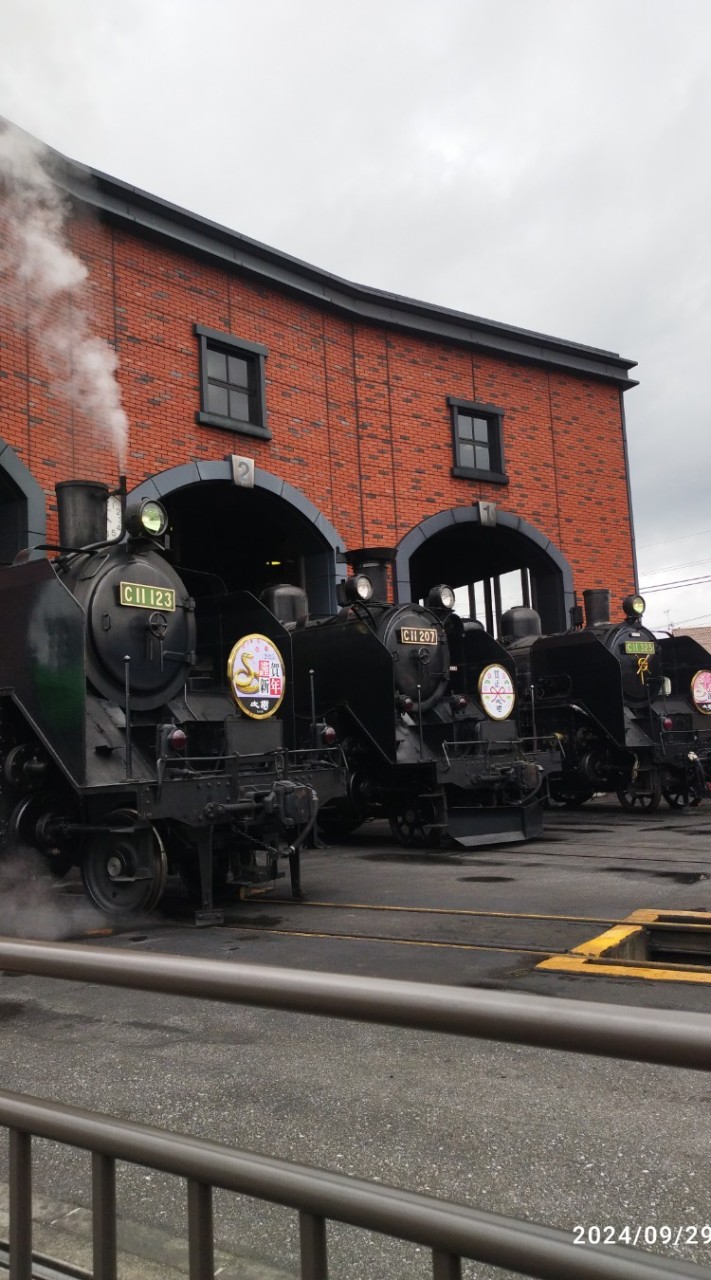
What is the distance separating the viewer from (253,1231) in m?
2.68

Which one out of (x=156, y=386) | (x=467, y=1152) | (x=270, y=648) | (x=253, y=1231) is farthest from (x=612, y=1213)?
(x=156, y=386)

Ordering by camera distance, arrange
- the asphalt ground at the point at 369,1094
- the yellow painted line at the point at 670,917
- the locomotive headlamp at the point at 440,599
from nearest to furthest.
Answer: the asphalt ground at the point at 369,1094
the yellow painted line at the point at 670,917
the locomotive headlamp at the point at 440,599

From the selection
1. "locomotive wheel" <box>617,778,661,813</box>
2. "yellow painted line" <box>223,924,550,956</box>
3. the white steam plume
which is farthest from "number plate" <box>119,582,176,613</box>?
"locomotive wheel" <box>617,778,661,813</box>

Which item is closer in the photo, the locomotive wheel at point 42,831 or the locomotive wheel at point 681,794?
the locomotive wheel at point 42,831

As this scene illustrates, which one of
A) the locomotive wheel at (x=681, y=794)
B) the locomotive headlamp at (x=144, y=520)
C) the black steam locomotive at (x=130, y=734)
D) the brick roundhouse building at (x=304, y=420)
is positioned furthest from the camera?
the locomotive wheel at (x=681, y=794)

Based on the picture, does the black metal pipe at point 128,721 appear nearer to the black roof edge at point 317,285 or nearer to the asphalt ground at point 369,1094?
the asphalt ground at point 369,1094

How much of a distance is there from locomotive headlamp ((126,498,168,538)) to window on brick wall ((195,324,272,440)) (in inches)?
242

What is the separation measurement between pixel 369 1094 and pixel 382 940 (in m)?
2.64

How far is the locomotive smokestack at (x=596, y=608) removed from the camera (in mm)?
16219

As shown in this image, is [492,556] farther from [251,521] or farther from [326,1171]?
[326,1171]

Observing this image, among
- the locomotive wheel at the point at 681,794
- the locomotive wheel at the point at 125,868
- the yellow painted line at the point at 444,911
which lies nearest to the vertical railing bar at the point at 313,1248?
the yellow painted line at the point at 444,911

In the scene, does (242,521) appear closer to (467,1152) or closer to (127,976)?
(467,1152)

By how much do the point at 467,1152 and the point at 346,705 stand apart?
9.04 metres

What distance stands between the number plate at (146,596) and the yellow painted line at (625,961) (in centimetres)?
420
